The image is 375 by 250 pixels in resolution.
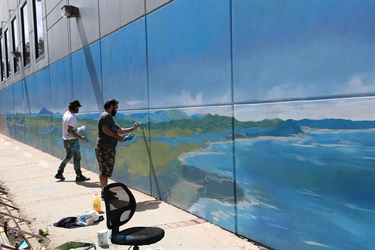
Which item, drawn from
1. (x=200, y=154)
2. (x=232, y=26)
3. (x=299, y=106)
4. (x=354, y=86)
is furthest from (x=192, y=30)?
(x=354, y=86)

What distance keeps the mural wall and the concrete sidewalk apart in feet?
0.71

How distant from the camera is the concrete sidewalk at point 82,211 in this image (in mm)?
4324

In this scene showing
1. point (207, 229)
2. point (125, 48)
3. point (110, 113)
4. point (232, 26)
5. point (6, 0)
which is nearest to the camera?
point (232, 26)

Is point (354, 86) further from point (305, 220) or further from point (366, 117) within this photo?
point (305, 220)

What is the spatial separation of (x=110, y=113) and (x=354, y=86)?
4185mm

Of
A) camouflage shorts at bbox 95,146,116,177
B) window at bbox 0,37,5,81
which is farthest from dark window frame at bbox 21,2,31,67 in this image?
camouflage shorts at bbox 95,146,116,177

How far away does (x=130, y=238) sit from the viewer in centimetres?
298

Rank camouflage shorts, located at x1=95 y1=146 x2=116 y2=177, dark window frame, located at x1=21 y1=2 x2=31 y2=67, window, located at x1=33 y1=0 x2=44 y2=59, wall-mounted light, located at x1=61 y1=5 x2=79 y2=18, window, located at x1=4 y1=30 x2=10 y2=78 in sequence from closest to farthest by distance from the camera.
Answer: camouflage shorts, located at x1=95 y1=146 x2=116 y2=177
wall-mounted light, located at x1=61 y1=5 x2=79 y2=18
window, located at x1=33 y1=0 x2=44 y2=59
dark window frame, located at x1=21 y1=2 x2=31 y2=67
window, located at x1=4 y1=30 x2=10 y2=78

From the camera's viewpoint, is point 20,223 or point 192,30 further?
point 20,223

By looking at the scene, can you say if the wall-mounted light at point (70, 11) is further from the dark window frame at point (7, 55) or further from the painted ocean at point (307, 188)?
the dark window frame at point (7, 55)

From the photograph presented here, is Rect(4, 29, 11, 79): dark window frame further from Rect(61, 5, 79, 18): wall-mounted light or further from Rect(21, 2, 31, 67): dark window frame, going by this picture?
Rect(61, 5, 79, 18): wall-mounted light

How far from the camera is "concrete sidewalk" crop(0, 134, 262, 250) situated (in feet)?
14.2

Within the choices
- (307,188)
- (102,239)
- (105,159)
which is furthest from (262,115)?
(105,159)

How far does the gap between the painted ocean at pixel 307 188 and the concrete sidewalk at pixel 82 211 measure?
0.41 meters
